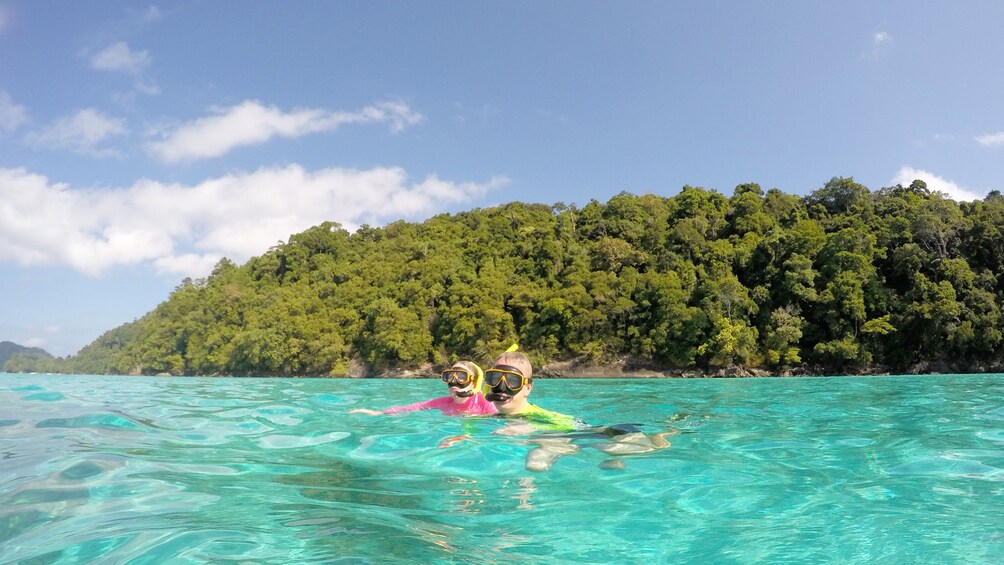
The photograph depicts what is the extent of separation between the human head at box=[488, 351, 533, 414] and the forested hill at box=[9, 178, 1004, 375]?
47.9 meters

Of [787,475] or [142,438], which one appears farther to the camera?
[142,438]

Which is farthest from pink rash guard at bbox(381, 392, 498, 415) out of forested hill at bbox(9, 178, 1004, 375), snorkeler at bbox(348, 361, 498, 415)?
forested hill at bbox(9, 178, 1004, 375)

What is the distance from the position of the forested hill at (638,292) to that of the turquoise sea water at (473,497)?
159ft

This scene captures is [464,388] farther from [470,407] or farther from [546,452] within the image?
[546,452]

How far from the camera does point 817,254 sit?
2260 inches

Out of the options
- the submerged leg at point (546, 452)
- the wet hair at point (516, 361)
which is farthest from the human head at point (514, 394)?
the submerged leg at point (546, 452)

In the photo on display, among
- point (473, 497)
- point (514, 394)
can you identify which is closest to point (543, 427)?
point (514, 394)

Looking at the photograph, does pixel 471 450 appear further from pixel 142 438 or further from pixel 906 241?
pixel 906 241

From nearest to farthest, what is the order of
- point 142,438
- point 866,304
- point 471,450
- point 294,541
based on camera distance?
point 294,541
point 471,450
point 142,438
point 866,304

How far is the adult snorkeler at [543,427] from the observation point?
4.92m

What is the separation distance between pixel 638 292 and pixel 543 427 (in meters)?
55.9

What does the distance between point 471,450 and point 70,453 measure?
3000mm

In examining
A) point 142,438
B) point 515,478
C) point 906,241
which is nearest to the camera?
point 515,478

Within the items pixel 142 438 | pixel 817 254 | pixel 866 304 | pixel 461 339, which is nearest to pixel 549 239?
pixel 461 339
